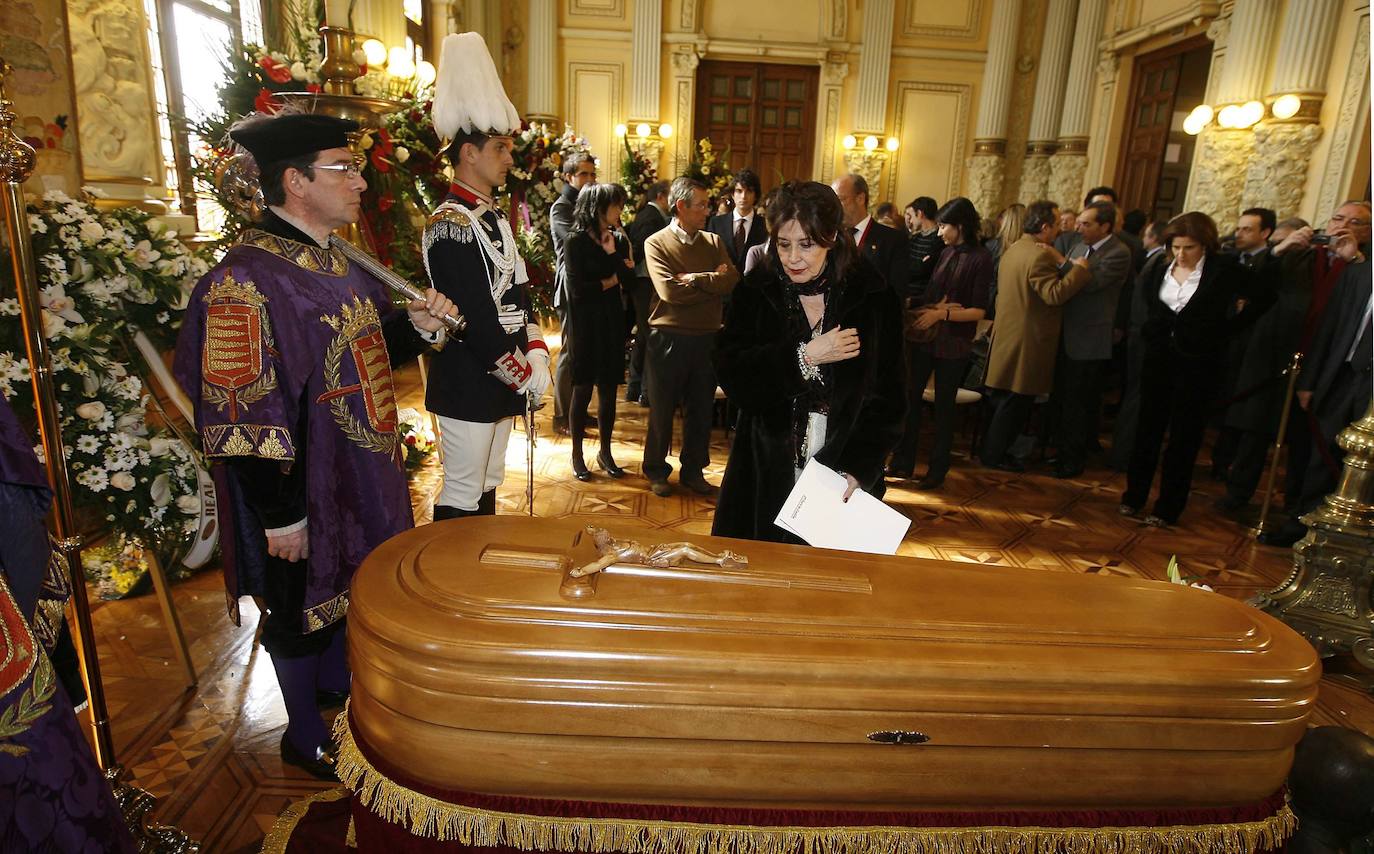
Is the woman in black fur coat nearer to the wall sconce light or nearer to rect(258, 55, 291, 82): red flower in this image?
rect(258, 55, 291, 82): red flower

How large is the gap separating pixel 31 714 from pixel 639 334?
5221mm

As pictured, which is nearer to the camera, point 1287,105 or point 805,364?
point 805,364

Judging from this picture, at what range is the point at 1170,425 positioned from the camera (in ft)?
13.5

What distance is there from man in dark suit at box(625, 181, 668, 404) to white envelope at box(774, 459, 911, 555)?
128 inches

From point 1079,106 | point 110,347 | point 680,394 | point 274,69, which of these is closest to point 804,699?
point 110,347

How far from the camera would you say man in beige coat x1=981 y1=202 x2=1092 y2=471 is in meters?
4.48

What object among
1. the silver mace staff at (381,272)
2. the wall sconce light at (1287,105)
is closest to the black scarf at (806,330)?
the silver mace staff at (381,272)

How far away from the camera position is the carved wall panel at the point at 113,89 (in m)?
3.04

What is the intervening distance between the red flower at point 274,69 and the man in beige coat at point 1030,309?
3977 millimetres

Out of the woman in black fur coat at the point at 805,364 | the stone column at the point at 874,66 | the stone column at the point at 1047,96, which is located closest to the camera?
the woman in black fur coat at the point at 805,364

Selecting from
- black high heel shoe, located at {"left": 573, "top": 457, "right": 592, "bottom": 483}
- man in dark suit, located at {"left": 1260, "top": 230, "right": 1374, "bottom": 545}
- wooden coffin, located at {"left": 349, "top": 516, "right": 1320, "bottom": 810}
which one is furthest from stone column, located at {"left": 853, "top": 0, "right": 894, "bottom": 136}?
wooden coffin, located at {"left": 349, "top": 516, "right": 1320, "bottom": 810}

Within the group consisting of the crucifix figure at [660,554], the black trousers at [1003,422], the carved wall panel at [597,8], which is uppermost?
the carved wall panel at [597,8]

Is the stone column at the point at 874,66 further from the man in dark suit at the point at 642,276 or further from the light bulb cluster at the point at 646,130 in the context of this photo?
the man in dark suit at the point at 642,276

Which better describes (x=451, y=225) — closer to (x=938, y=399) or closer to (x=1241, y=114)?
(x=938, y=399)
